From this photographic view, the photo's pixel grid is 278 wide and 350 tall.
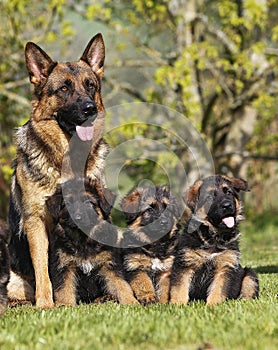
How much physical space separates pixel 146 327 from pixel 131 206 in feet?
9.06

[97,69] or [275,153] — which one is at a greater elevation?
[97,69]

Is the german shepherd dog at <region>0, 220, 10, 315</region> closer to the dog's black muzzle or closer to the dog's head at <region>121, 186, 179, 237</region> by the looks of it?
the dog's black muzzle

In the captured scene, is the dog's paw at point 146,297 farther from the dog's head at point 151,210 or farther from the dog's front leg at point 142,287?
the dog's head at point 151,210

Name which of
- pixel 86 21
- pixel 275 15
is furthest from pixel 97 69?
pixel 275 15

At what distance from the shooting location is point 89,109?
5.99 m

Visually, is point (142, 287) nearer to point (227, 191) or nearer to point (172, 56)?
point (227, 191)

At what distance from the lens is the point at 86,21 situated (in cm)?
1475

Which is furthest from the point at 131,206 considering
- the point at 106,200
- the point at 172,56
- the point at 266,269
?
the point at 172,56

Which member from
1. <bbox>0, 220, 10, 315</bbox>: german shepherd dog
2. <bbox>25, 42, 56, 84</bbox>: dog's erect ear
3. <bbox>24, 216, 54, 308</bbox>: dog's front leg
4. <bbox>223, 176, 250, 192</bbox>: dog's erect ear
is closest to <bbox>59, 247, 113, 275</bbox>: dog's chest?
<bbox>24, 216, 54, 308</bbox>: dog's front leg

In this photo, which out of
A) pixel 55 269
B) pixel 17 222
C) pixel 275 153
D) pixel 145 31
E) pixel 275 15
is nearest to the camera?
pixel 55 269

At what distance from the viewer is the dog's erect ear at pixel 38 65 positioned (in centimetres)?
629

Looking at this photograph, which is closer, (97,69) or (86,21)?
(97,69)

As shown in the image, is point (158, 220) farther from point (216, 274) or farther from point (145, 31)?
point (145, 31)

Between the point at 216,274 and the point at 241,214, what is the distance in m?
0.97
